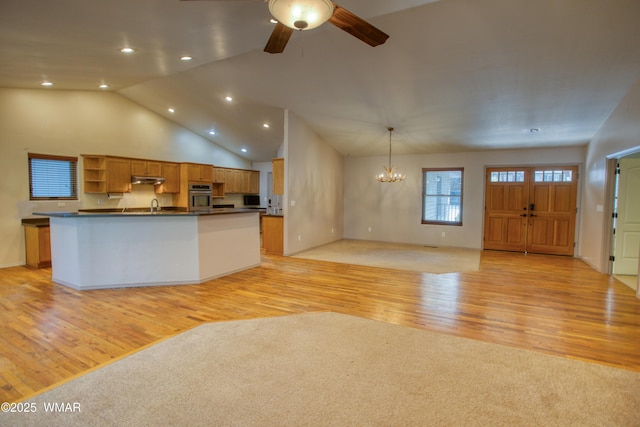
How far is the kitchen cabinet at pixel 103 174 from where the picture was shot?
6.93 metres

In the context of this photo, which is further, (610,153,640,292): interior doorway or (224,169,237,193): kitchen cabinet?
(224,169,237,193): kitchen cabinet

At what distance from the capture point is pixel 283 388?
7.12 feet

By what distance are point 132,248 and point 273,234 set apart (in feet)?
10.4

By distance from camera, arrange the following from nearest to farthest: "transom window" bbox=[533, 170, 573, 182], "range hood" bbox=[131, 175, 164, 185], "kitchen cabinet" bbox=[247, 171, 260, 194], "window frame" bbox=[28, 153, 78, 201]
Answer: "window frame" bbox=[28, 153, 78, 201] → "transom window" bbox=[533, 170, 573, 182] → "range hood" bbox=[131, 175, 164, 185] → "kitchen cabinet" bbox=[247, 171, 260, 194]

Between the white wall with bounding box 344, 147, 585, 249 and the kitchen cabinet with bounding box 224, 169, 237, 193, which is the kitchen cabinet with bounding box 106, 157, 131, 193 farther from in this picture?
the white wall with bounding box 344, 147, 585, 249

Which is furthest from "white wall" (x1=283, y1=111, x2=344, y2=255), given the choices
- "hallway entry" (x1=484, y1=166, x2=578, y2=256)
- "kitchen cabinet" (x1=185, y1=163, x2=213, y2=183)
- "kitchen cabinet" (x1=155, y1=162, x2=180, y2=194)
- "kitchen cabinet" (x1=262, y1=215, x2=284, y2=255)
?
"hallway entry" (x1=484, y1=166, x2=578, y2=256)

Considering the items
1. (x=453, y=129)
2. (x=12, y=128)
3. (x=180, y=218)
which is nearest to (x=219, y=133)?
(x=12, y=128)

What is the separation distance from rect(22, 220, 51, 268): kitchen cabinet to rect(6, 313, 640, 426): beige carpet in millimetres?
4585

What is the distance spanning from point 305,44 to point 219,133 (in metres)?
5.23

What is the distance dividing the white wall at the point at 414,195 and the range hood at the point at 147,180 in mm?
5201

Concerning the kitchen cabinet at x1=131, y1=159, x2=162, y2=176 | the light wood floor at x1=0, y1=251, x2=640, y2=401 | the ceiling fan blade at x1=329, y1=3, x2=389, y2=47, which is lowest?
the light wood floor at x1=0, y1=251, x2=640, y2=401

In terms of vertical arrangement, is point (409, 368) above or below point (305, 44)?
below

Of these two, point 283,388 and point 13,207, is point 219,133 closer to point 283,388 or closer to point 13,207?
point 13,207

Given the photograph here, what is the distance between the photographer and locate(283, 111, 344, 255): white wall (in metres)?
6.89
